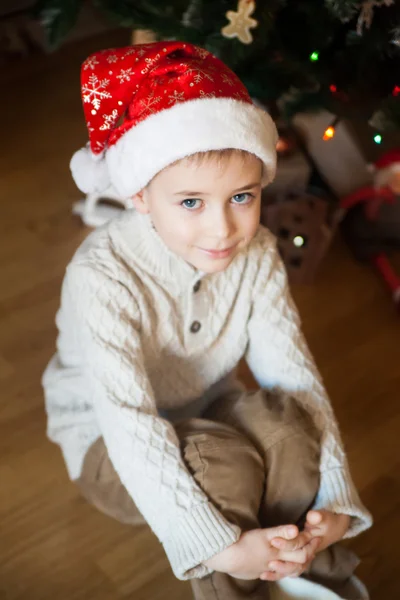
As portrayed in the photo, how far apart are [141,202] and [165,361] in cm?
27

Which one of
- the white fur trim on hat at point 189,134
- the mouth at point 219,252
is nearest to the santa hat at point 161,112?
the white fur trim on hat at point 189,134

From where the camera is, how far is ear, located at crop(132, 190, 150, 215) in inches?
33.6

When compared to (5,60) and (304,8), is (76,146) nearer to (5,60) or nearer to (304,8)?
(5,60)

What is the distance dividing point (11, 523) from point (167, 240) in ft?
1.92

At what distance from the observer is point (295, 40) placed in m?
1.32

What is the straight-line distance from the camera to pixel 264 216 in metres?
1.55

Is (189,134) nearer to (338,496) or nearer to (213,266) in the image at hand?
(213,266)

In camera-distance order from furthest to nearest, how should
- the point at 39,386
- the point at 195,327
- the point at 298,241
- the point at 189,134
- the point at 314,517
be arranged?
1. the point at 298,241
2. the point at 39,386
3. the point at 195,327
4. the point at 314,517
5. the point at 189,134

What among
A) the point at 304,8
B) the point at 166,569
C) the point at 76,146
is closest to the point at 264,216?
the point at 304,8

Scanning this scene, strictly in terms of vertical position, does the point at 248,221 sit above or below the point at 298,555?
above

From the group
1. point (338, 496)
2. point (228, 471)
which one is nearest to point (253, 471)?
point (228, 471)

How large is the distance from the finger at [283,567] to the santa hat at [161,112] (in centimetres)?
51

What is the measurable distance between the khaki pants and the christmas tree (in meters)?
0.67

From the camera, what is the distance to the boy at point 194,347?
782mm
